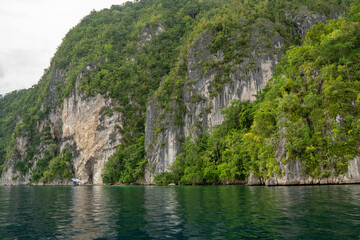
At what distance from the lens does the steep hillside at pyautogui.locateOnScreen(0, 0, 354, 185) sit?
6012 centimetres

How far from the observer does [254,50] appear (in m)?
59.1

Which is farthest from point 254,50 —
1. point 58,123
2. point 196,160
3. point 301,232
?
point 58,123

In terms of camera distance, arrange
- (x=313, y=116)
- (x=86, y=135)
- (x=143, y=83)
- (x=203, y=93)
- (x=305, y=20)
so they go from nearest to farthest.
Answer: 1. (x=313, y=116)
2. (x=203, y=93)
3. (x=305, y=20)
4. (x=86, y=135)
5. (x=143, y=83)

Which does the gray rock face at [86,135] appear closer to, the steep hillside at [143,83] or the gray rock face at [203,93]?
the steep hillside at [143,83]

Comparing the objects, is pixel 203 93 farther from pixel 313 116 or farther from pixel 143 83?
pixel 313 116

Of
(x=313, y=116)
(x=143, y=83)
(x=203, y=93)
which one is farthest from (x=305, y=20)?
(x=143, y=83)

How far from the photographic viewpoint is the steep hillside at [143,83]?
60125mm

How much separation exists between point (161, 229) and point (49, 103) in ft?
356

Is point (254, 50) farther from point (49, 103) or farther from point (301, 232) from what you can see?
point (49, 103)

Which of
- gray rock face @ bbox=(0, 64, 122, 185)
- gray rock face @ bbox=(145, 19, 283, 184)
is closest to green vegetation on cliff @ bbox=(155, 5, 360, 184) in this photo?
gray rock face @ bbox=(145, 19, 283, 184)

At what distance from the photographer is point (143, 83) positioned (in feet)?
281

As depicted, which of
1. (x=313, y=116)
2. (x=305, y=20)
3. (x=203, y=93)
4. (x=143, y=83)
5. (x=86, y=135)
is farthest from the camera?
(x=143, y=83)

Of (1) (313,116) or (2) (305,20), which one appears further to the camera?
(2) (305,20)

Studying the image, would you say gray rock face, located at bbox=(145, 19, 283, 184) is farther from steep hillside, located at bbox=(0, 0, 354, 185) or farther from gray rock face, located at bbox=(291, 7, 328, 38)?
gray rock face, located at bbox=(291, 7, 328, 38)
